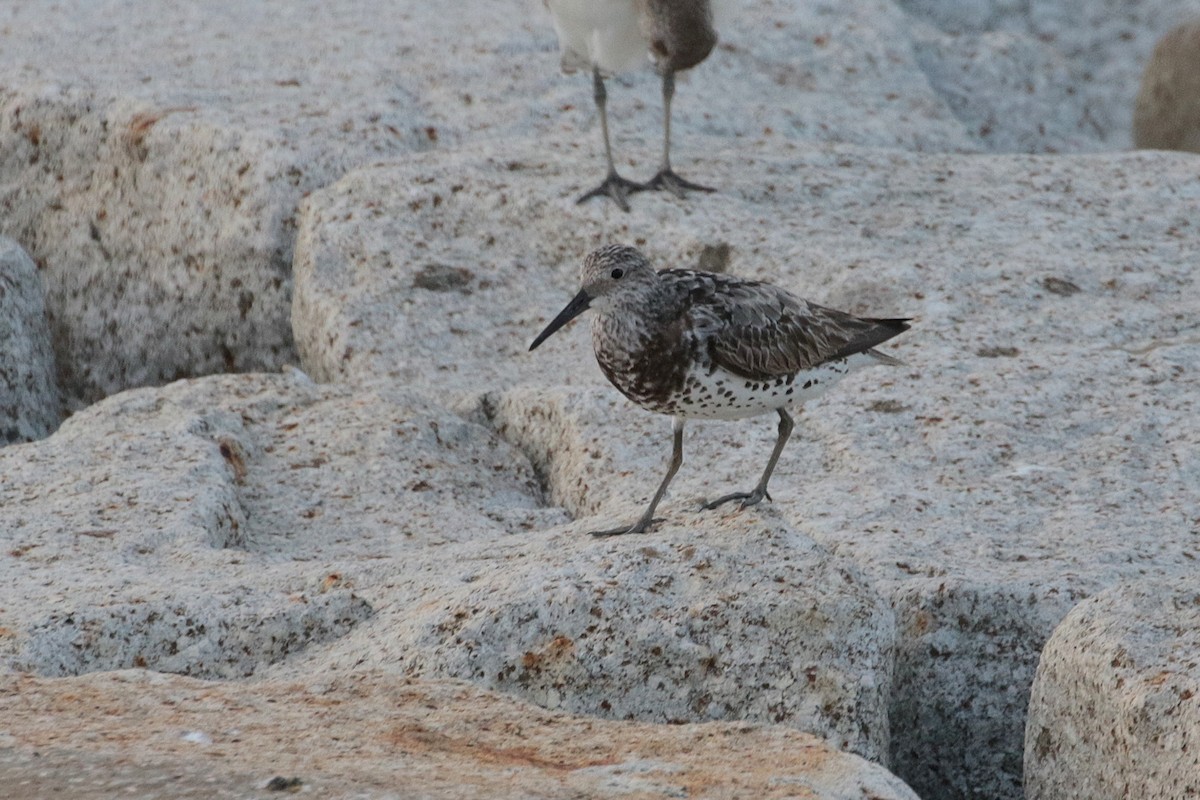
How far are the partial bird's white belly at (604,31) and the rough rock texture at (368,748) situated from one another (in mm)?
6336

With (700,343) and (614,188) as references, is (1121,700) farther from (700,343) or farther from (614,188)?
(614,188)

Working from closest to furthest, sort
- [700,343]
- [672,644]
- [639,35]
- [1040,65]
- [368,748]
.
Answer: [368,748] → [672,644] → [700,343] → [639,35] → [1040,65]

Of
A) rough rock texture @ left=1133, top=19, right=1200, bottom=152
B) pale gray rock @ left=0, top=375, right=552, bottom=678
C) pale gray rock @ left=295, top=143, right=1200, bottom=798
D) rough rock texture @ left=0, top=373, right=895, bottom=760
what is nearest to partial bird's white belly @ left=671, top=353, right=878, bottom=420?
pale gray rock @ left=295, top=143, right=1200, bottom=798

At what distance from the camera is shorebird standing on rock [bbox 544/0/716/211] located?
9945 mm

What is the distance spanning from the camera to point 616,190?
9031mm

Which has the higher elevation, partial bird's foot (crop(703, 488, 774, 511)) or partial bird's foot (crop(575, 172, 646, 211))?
partial bird's foot (crop(575, 172, 646, 211))

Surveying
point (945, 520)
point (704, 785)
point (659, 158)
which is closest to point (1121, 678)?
point (704, 785)

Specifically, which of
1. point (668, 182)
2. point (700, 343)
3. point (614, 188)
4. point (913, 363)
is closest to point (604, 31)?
point (668, 182)

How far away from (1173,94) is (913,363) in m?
7.86

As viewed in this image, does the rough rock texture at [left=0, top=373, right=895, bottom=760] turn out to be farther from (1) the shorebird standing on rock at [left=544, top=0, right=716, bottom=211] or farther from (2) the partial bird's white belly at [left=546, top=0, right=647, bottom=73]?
(2) the partial bird's white belly at [left=546, top=0, right=647, bottom=73]

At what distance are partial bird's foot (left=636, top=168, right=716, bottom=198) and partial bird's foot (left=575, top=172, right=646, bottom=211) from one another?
65 mm

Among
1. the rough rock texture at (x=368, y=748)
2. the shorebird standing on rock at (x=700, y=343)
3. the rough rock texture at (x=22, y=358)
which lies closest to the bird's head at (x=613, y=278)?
the shorebird standing on rock at (x=700, y=343)

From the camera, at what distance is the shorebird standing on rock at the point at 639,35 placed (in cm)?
995

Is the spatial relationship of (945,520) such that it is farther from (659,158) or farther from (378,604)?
(659,158)
